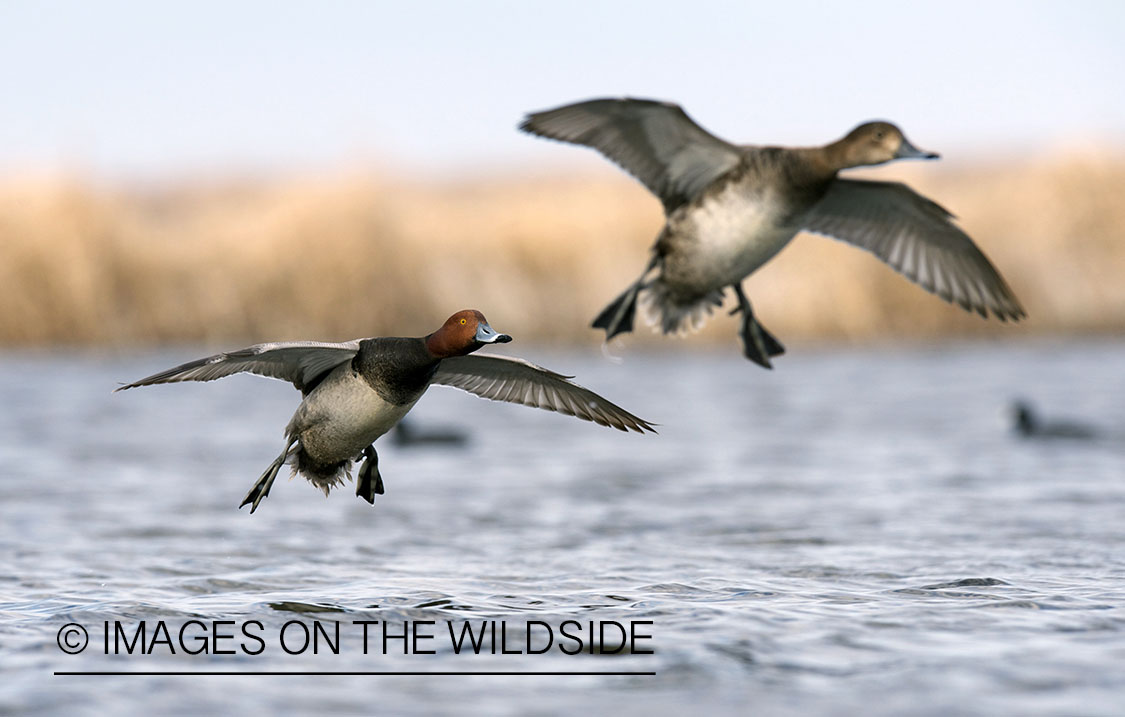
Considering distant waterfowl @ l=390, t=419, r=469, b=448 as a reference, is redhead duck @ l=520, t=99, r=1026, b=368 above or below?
above

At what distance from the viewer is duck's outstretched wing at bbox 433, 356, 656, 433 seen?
20.7 feet

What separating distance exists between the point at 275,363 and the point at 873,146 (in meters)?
2.78

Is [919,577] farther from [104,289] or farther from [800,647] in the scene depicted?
[104,289]

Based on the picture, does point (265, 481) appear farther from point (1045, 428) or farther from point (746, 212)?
point (1045, 428)

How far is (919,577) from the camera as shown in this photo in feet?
29.8

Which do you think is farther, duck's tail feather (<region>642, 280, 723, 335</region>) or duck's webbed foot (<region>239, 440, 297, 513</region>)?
duck's webbed foot (<region>239, 440, 297, 513</region>)

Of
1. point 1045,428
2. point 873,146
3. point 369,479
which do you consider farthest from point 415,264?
point 873,146

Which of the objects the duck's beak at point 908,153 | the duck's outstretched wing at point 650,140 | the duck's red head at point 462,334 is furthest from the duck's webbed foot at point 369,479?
the duck's beak at point 908,153

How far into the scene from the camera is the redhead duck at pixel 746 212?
539 cm

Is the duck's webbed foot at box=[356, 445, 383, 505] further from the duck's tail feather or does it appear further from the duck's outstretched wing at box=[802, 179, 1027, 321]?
the duck's outstretched wing at box=[802, 179, 1027, 321]

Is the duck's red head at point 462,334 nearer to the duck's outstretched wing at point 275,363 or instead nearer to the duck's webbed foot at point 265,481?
the duck's outstretched wing at point 275,363

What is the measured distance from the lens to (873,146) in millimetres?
5324

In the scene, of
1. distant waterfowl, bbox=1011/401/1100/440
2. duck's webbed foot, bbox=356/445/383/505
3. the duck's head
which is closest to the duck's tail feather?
the duck's head

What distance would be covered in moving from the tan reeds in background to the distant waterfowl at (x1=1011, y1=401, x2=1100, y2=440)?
17.7 ft
